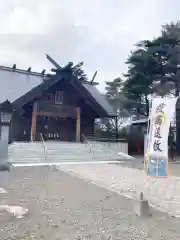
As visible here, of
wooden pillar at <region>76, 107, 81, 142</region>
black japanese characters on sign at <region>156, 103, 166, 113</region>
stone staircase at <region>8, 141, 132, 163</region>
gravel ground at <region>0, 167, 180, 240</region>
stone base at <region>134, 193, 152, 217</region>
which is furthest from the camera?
wooden pillar at <region>76, 107, 81, 142</region>

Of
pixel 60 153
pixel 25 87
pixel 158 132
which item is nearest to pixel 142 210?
pixel 158 132

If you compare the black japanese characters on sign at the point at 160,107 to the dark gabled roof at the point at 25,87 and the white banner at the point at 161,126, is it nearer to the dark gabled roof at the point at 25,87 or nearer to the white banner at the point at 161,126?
the white banner at the point at 161,126

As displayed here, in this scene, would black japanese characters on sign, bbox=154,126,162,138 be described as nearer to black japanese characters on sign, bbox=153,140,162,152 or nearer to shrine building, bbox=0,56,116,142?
black japanese characters on sign, bbox=153,140,162,152

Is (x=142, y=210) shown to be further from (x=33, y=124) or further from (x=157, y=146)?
(x=33, y=124)

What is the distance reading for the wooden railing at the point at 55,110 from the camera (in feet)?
67.5

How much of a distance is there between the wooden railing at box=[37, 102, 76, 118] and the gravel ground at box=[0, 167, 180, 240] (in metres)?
13.2

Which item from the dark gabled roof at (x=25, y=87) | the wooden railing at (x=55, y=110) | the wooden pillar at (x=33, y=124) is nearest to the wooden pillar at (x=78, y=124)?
the wooden railing at (x=55, y=110)

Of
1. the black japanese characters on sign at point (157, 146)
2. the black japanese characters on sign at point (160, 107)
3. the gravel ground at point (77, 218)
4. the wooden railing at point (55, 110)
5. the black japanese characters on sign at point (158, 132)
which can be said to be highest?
the wooden railing at point (55, 110)

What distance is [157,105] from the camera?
10539 mm

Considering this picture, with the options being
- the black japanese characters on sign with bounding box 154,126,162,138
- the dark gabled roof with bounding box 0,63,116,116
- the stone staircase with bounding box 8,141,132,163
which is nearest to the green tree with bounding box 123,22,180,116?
the dark gabled roof with bounding box 0,63,116,116

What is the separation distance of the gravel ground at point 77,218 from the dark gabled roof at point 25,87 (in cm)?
1220

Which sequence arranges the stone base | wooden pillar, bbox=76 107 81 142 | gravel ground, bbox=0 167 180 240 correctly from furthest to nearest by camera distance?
wooden pillar, bbox=76 107 81 142, the stone base, gravel ground, bbox=0 167 180 240

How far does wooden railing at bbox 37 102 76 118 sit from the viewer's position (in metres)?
20.6

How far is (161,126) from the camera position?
33.5 ft
